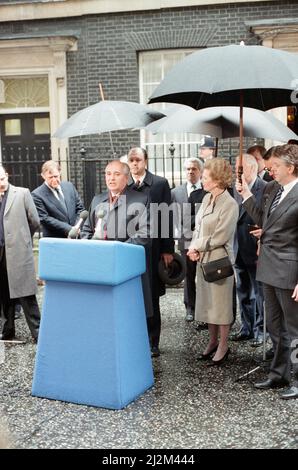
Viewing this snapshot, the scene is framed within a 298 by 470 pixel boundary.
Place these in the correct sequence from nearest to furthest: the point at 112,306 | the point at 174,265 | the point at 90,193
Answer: the point at 112,306, the point at 174,265, the point at 90,193

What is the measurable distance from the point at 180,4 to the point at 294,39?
216cm

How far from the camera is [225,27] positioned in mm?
11336

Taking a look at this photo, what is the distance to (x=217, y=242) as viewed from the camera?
211 inches

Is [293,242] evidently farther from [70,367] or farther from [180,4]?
[180,4]

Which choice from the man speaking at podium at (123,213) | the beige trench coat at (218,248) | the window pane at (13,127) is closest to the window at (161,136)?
the window pane at (13,127)

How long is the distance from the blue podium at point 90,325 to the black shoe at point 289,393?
108 centimetres

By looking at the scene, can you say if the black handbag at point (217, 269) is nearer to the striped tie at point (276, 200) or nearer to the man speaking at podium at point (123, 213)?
the man speaking at podium at point (123, 213)

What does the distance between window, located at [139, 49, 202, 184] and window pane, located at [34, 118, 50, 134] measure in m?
1.97

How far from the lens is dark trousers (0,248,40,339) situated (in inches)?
256

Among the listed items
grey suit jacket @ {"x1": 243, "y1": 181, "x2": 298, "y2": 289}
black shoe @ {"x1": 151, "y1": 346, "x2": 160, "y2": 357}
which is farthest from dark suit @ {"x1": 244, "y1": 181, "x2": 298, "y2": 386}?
black shoe @ {"x1": 151, "y1": 346, "x2": 160, "y2": 357}

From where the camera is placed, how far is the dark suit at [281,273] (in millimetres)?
4602

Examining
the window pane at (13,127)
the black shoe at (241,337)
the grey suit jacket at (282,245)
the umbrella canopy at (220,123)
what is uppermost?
the window pane at (13,127)
